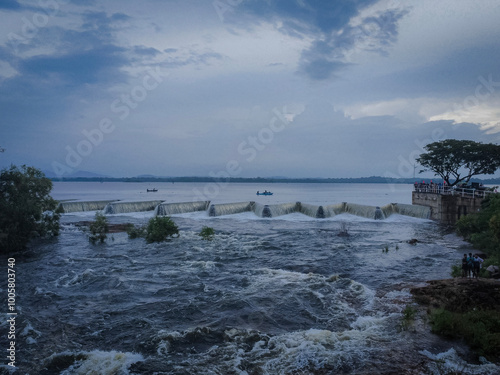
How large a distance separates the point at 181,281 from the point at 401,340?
10.3 meters

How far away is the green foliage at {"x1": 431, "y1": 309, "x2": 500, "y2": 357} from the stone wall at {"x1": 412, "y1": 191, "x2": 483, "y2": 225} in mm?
25136

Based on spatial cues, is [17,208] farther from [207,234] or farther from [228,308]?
[228,308]

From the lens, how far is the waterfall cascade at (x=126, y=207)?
47.7m

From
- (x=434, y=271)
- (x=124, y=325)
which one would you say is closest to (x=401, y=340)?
(x=124, y=325)

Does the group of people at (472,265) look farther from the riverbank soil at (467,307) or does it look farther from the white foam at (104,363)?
the white foam at (104,363)

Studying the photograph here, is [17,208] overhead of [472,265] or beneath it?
overhead

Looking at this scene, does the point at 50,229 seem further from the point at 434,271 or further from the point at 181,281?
the point at 434,271

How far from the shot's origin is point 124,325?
10930 millimetres

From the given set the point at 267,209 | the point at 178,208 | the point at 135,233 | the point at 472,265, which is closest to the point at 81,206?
the point at 178,208

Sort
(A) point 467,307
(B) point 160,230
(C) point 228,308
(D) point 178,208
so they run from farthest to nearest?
(D) point 178,208 < (B) point 160,230 < (C) point 228,308 < (A) point 467,307

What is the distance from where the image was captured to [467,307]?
1078 centimetres

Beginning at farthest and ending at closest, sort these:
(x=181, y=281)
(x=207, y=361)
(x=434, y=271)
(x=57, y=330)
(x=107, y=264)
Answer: (x=107, y=264), (x=434, y=271), (x=181, y=281), (x=57, y=330), (x=207, y=361)

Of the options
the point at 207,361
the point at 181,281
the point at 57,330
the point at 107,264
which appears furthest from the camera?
the point at 107,264

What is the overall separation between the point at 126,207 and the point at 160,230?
24.9m
